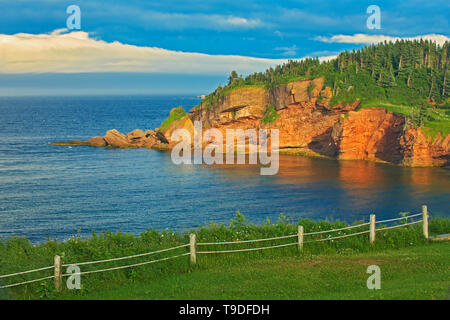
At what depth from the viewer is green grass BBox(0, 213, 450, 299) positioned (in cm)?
1359

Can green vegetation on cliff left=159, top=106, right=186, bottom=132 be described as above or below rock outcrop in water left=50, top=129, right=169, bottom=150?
above

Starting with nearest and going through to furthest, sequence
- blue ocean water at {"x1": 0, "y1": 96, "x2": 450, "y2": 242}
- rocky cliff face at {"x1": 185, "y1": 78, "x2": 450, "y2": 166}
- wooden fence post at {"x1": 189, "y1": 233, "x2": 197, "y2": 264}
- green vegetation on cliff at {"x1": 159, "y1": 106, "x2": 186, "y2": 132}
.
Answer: wooden fence post at {"x1": 189, "y1": 233, "x2": 197, "y2": 264} → blue ocean water at {"x1": 0, "y1": 96, "x2": 450, "y2": 242} → rocky cliff face at {"x1": 185, "y1": 78, "x2": 450, "y2": 166} → green vegetation on cliff at {"x1": 159, "y1": 106, "x2": 186, "y2": 132}

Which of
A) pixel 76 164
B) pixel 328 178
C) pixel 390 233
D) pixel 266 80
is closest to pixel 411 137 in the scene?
pixel 328 178

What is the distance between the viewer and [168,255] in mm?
15969

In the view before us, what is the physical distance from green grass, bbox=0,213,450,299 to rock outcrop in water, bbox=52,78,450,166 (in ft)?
173

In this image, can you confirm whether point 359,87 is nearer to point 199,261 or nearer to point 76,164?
point 76,164

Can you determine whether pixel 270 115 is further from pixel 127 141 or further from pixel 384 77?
pixel 127 141

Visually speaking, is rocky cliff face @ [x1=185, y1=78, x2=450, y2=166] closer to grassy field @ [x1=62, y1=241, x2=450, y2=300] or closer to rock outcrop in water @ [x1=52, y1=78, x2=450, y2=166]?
rock outcrop in water @ [x1=52, y1=78, x2=450, y2=166]

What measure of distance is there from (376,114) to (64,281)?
236ft

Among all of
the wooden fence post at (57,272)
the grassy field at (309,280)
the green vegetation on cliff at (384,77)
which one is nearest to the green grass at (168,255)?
the grassy field at (309,280)

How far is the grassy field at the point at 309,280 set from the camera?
40.8 ft

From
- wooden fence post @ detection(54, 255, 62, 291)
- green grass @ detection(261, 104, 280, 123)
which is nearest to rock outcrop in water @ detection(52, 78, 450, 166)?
green grass @ detection(261, 104, 280, 123)

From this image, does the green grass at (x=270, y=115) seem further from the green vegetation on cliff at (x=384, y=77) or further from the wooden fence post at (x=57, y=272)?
the wooden fence post at (x=57, y=272)

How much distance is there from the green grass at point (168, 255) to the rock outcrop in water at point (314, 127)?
5259 cm
